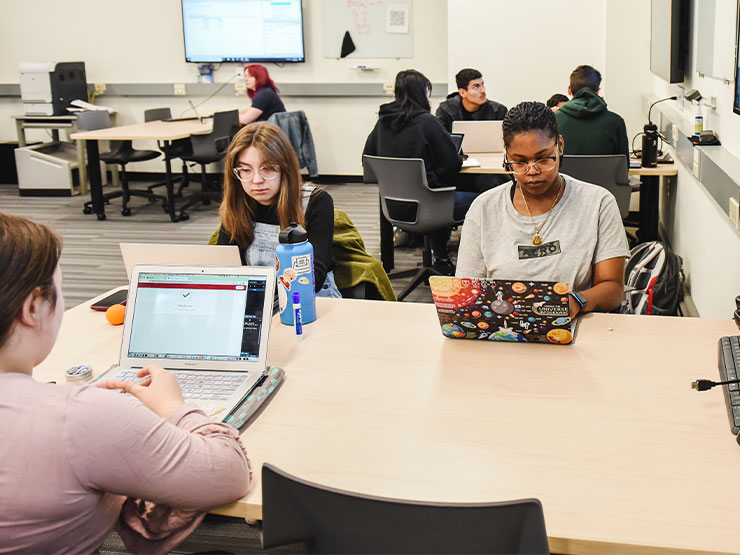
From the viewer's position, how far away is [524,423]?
1456 mm

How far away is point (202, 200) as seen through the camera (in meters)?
7.25

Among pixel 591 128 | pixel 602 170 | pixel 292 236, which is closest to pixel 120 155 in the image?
pixel 591 128

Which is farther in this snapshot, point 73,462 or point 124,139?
point 124,139

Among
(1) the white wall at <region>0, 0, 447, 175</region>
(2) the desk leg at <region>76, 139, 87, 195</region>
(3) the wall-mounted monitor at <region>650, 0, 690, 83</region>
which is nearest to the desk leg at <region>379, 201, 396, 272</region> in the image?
(3) the wall-mounted monitor at <region>650, 0, 690, 83</region>

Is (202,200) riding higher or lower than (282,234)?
lower

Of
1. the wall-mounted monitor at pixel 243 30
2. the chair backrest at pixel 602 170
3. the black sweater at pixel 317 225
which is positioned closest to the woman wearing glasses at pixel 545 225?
the black sweater at pixel 317 225

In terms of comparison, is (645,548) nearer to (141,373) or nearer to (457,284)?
(457,284)

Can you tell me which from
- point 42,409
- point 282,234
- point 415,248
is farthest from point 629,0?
point 42,409

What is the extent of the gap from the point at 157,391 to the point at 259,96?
5781 millimetres

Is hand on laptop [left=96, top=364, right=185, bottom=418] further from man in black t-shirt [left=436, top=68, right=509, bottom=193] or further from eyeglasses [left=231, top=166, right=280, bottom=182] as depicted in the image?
man in black t-shirt [left=436, top=68, right=509, bottom=193]

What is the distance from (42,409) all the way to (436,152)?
3360 millimetres

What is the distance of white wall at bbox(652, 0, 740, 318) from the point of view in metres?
2.88

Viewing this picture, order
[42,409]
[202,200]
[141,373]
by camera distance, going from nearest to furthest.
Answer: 1. [42,409]
2. [141,373]
3. [202,200]

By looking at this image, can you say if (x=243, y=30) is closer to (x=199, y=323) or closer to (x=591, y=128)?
(x=591, y=128)
